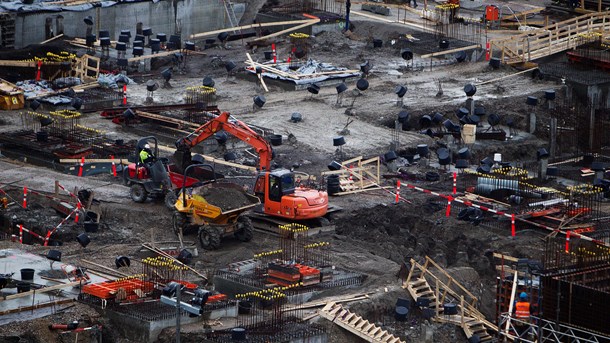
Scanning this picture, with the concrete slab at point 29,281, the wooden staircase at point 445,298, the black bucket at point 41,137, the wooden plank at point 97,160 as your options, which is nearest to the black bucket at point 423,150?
the wooden plank at point 97,160

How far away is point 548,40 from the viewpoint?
232ft

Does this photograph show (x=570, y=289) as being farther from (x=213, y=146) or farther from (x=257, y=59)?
(x=257, y=59)

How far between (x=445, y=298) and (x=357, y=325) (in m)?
3.48

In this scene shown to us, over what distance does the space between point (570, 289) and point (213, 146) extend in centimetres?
2126

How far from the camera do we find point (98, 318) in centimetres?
4016

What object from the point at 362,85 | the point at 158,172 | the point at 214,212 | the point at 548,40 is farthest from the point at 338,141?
the point at 548,40

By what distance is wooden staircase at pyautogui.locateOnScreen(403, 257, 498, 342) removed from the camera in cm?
4194

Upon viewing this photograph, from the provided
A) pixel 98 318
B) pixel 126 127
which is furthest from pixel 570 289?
pixel 126 127

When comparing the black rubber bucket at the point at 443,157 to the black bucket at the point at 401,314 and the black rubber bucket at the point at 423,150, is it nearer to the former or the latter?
the black rubber bucket at the point at 423,150

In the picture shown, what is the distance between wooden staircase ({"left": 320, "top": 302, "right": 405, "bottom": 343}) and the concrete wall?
33.0 meters

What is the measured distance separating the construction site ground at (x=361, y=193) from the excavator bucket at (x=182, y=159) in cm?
140

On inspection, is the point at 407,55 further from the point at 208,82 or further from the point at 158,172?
the point at 158,172

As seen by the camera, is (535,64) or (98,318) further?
(535,64)

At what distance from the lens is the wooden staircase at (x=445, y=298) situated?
41938mm
